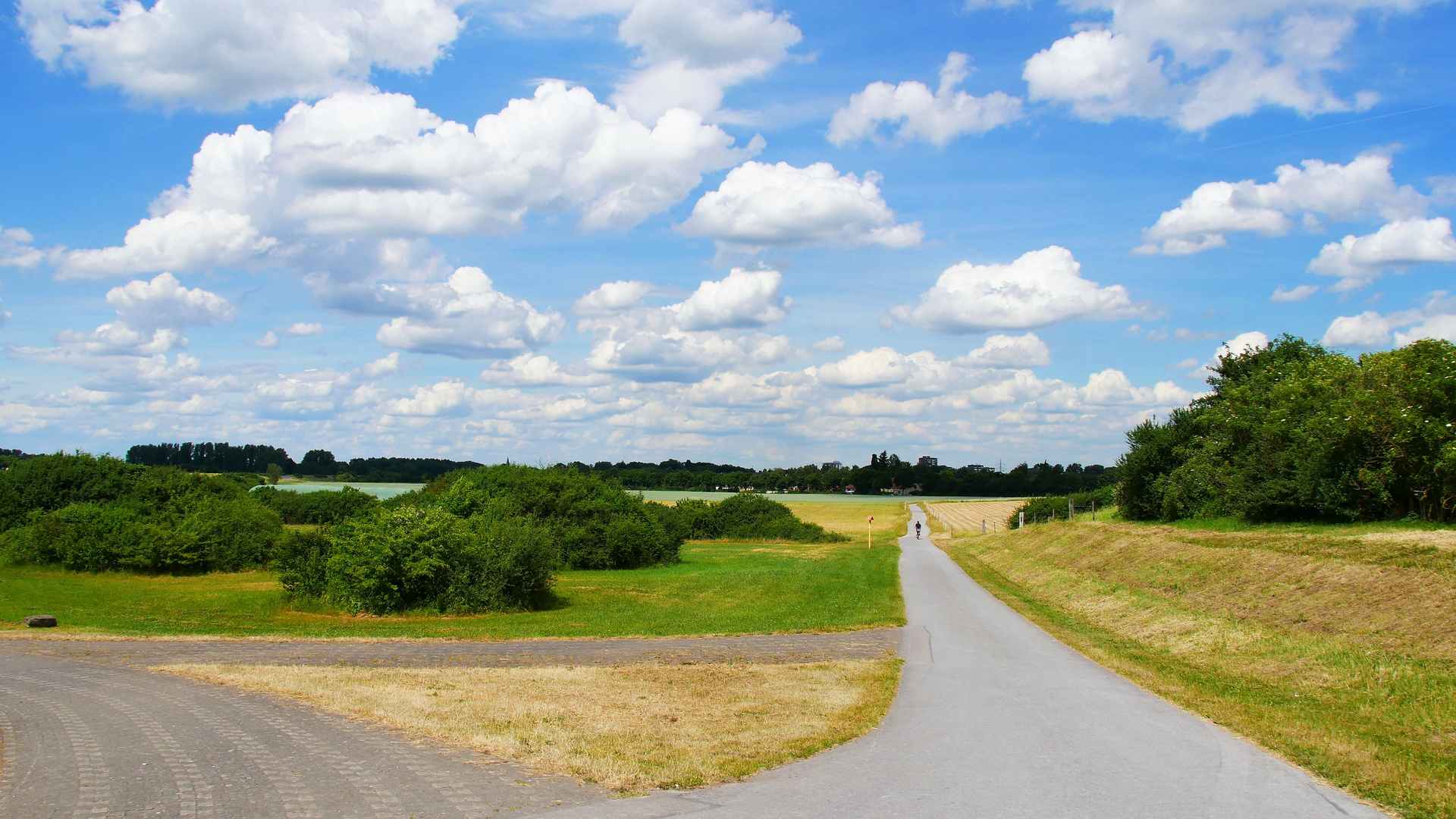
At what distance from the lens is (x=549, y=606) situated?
28.6 meters

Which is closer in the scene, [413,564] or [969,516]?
[413,564]

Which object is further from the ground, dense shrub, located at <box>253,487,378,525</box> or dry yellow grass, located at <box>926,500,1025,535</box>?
dense shrub, located at <box>253,487,378,525</box>

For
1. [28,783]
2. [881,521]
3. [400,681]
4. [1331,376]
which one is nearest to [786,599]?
[400,681]

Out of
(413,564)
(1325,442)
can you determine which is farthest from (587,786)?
(1325,442)

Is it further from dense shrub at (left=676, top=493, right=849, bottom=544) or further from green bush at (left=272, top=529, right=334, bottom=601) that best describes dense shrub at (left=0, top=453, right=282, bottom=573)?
dense shrub at (left=676, top=493, right=849, bottom=544)

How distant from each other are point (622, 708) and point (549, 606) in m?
18.2

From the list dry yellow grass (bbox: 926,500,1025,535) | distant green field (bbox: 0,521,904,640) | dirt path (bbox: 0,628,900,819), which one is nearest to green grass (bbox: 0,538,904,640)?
distant green field (bbox: 0,521,904,640)

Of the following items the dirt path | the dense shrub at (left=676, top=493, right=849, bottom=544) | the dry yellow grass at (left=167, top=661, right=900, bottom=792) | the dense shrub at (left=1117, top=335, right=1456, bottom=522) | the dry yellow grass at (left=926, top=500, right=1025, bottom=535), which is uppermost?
the dense shrub at (left=1117, top=335, right=1456, bottom=522)

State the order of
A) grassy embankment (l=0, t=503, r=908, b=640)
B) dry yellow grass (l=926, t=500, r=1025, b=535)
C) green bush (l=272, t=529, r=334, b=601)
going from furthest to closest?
dry yellow grass (l=926, t=500, r=1025, b=535), green bush (l=272, t=529, r=334, b=601), grassy embankment (l=0, t=503, r=908, b=640)

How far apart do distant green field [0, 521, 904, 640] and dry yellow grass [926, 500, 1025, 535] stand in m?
41.4

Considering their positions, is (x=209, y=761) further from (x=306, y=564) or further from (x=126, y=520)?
(x=126, y=520)

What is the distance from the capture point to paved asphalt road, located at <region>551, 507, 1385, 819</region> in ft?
23.0

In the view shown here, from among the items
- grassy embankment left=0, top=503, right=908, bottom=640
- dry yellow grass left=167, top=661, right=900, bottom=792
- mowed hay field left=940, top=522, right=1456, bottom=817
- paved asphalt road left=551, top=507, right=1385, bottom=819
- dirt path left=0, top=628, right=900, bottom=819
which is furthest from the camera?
grassy embankment left=0, top=503, right=908, bottom=640

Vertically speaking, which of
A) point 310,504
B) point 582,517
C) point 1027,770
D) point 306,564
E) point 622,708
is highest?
point 310,504
